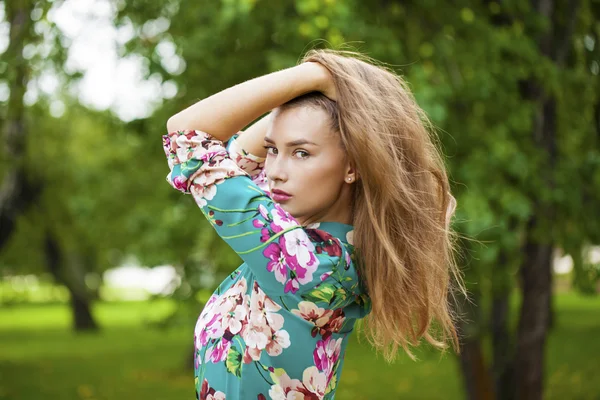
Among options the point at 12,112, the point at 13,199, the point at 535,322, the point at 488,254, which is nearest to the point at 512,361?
the point at 535,322

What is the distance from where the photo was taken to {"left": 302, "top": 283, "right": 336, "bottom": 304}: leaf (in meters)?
1.78

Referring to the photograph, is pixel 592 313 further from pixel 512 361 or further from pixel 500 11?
pixel 500 11

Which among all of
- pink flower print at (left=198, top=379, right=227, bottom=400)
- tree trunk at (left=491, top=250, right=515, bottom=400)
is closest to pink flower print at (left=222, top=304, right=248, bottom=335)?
pink flower print at (left=198, top=379, right=227, bottom=400)

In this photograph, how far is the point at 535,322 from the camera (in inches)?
263

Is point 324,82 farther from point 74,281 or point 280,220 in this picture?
point 74,281

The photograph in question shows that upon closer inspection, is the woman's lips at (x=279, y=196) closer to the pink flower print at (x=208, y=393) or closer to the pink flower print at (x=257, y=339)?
the pink flower print at (x=257, y=339)

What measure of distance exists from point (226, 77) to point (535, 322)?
3.38 metres

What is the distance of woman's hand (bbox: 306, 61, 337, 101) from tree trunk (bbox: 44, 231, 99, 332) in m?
15.2

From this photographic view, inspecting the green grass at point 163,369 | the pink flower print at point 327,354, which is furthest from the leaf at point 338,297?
the green grass at point 163,369

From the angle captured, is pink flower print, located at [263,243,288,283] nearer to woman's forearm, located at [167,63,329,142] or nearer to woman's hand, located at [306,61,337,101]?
woman's forearm, located at [167,63,329,142]

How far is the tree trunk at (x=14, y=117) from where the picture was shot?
512 centimetres

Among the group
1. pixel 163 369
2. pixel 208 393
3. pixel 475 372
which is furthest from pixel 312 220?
pixel 163 369

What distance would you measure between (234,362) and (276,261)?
322 millimetres

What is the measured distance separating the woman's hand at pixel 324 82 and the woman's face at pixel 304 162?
5 cm
